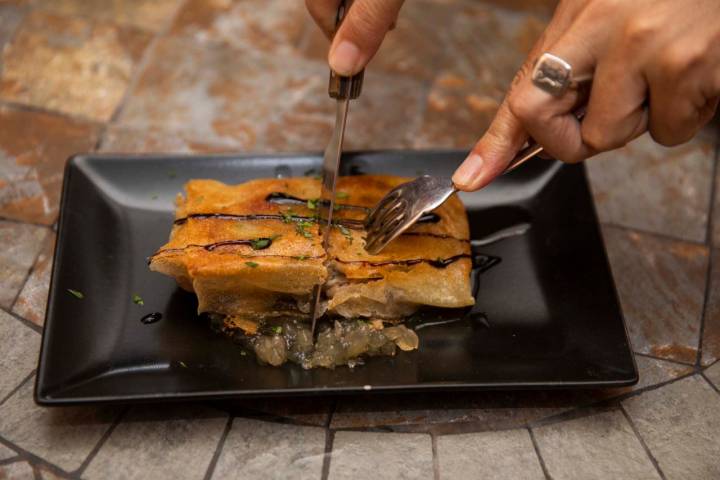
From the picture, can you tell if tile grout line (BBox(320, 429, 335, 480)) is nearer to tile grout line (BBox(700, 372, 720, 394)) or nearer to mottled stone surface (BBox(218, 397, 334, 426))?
mottled stone surface (BBox(218, 397, 334, 426))

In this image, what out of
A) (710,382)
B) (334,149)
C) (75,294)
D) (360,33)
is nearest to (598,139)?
(360,33)

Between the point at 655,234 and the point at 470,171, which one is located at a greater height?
the point at 470,171

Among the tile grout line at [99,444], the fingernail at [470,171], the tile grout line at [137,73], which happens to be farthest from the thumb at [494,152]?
the tile grout line at [137,73]

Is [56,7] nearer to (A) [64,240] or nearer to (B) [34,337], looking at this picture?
(A) [64,240]

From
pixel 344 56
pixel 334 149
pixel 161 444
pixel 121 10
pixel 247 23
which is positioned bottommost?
pixel 161 444

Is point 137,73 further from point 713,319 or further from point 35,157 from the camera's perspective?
point 713,319

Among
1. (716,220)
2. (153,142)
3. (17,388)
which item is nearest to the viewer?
(17,388)

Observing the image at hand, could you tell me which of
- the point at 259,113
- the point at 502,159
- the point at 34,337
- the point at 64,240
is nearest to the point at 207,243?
the point at 64,240
